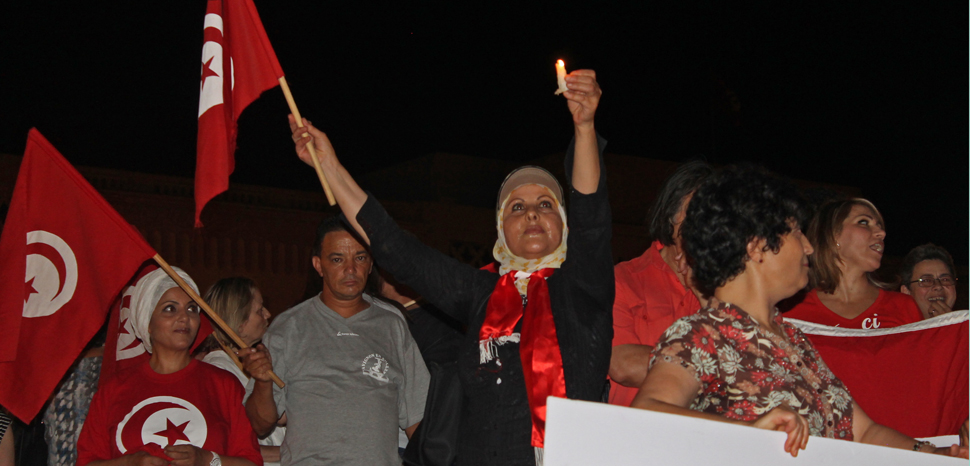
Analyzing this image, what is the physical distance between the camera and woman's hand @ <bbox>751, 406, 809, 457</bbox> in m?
1.63

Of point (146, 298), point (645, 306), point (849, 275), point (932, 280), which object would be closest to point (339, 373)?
point (146, 298)

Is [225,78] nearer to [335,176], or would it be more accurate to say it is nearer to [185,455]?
[335,176]

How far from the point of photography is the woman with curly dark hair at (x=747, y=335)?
69.9 inches

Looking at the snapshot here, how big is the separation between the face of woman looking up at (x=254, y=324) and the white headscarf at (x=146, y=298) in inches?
21.9

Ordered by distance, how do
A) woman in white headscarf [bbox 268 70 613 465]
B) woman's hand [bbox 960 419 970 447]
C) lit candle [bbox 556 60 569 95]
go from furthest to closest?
woman in white headscarf [bbox 268 70 613 465] < lit candle [bbox 556 60 569 95] < woman's hand [bbox 960 419 970 447]

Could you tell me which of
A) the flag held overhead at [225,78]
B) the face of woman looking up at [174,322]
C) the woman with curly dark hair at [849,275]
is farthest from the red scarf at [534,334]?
the face of woman looking up at [174,322]

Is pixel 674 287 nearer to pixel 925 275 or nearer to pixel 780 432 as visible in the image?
pixel 780 432

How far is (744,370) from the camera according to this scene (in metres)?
1.81

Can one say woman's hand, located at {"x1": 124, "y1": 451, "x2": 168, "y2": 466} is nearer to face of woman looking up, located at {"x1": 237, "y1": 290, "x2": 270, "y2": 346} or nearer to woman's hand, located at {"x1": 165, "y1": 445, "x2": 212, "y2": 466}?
woman's hand, located at {"x1": 165, "y1": 445, "x2": 212, "y2": 466}

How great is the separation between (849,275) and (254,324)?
2.51 m

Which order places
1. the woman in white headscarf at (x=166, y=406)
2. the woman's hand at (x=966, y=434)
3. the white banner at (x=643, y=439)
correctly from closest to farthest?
the white banner at (x=643, y=439) < the woman's hand at (x=966, y=434) < the woman in white headscarf at (x=166, y=406)

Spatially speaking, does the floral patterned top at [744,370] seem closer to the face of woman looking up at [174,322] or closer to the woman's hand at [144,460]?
the woman's hand at [144,460]

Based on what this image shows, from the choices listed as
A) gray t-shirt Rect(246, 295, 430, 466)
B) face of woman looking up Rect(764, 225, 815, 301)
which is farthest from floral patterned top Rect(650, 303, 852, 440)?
gray t-shirt Rect(246, 295, 430, 466)

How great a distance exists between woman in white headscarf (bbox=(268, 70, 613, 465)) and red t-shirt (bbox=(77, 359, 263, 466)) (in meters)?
1.08
